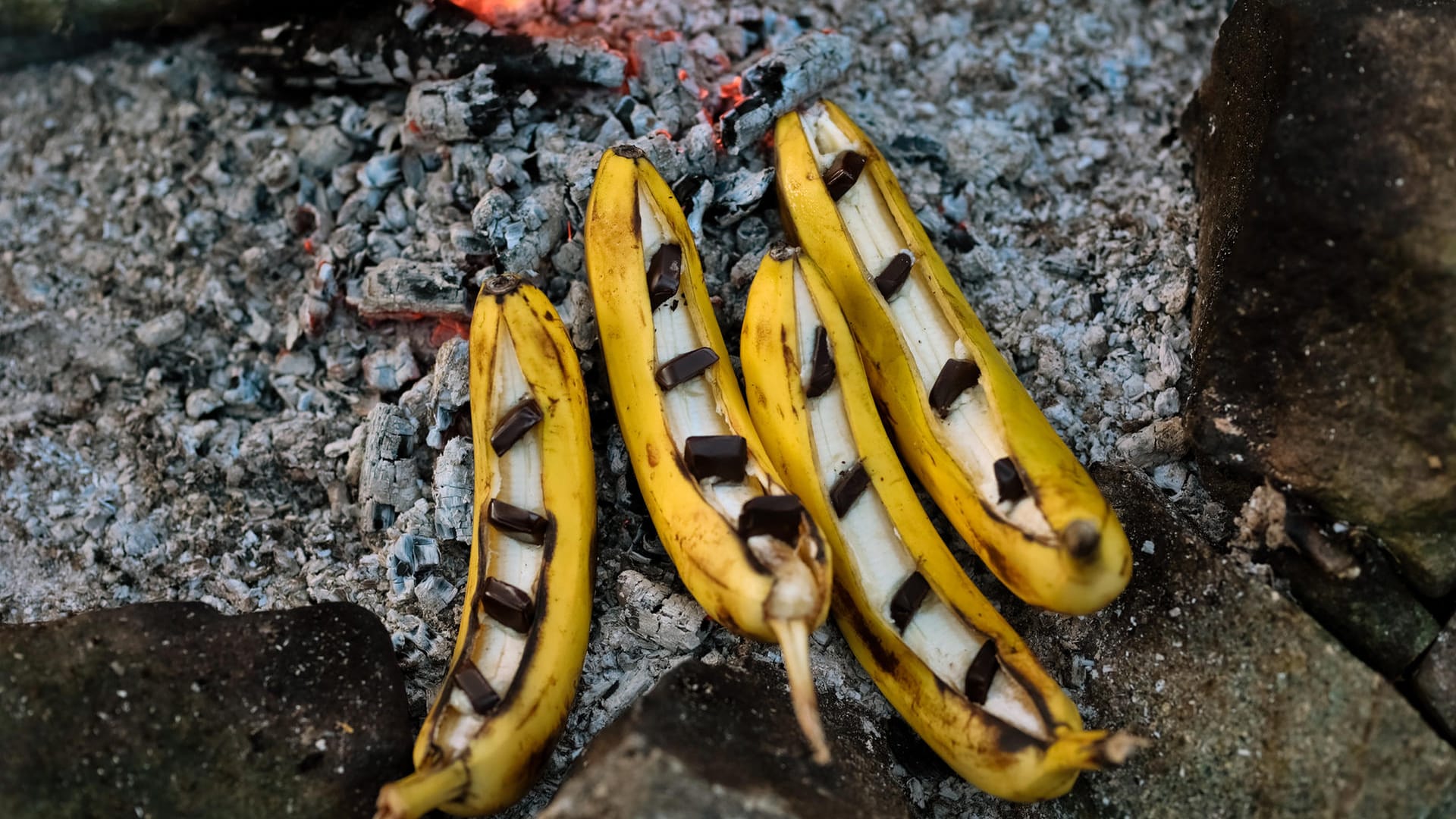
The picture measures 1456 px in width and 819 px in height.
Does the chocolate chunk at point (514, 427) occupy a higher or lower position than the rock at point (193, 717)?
higher

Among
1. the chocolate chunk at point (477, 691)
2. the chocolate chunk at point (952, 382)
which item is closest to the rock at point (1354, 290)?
the chocolate chunk at point (952, 382)

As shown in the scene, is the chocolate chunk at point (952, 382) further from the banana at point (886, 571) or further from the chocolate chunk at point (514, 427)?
the chocolate chunk at point (514, 427)

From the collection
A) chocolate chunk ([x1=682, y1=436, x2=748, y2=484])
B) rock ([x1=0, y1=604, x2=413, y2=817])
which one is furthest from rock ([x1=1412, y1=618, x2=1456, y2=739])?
rock ([x1=0, y1=604, x2=413, y2=817])

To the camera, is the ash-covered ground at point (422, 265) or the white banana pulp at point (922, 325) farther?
the ash-covered ground at point (422, 265)

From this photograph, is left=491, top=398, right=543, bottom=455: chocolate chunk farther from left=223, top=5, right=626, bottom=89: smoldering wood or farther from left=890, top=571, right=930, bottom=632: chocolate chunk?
left=223, top=5, right=626, bottom=89: smoldering wood

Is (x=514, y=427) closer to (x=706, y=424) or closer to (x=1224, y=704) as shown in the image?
(x=706, y=424)

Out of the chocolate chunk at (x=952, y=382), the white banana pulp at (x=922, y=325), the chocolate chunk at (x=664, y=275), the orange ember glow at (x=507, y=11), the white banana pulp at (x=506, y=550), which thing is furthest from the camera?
the orange ember glow at (x=507, y=11)

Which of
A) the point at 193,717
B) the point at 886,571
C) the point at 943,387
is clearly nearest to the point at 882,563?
the point at 886,571
